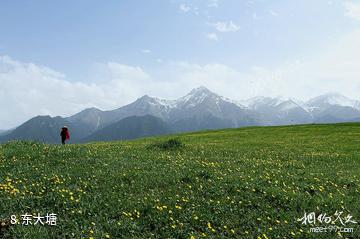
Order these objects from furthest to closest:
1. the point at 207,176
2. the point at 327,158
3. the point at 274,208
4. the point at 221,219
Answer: the point at 327,158 < the point at 207,176 < the point at 274,208 < the point at 221,219

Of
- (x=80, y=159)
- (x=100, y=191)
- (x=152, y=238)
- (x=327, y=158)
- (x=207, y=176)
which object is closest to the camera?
(x=152, y=238)

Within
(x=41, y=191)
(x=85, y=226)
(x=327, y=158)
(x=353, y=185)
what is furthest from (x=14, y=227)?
(x=327, y=158)

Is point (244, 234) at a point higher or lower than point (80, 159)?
lower

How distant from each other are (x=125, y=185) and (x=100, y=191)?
47.7 inches

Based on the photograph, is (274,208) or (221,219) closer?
(221,219)

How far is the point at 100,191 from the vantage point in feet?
44.9

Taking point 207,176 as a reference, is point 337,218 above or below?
below

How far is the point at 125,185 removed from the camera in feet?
47.7

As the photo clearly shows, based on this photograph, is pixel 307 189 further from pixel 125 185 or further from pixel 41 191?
pixel 41 191

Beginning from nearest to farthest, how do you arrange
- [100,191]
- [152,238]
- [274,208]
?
[152,238] → [274,208] → [100,191]

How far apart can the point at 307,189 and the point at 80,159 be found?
39.9 ft

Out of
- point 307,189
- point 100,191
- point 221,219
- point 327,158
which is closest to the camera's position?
point 221,219

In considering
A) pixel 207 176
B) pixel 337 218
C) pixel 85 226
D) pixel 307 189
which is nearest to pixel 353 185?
pixel 307 189

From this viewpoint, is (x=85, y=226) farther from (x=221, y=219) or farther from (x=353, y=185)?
(x=353, y=185)
